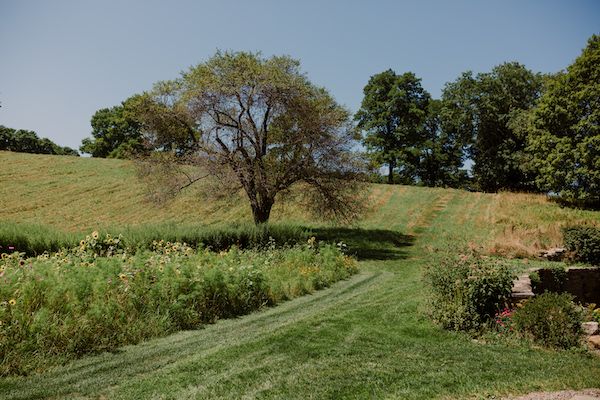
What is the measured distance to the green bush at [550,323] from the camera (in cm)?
816

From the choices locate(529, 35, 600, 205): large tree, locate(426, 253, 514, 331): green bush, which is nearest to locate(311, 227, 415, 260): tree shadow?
locate(426, 253, 514, 331): green bush

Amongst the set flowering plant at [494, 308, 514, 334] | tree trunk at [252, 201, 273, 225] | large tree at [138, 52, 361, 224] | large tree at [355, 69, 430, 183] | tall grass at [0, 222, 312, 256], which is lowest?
flowering plant at [494, 308, 514, 334]

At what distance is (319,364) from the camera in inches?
272

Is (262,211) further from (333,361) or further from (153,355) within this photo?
(333,361)

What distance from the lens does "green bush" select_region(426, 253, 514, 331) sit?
9070mm

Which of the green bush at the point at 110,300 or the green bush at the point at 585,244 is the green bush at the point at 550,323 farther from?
the green bush at the point at 585,244

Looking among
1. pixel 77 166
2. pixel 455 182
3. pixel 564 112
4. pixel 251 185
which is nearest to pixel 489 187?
pixel 455 182

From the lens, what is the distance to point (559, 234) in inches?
768

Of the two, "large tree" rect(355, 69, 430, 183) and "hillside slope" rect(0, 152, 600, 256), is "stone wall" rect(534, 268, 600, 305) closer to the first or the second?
"hillside slope" rect(0, 152, 600, 256)

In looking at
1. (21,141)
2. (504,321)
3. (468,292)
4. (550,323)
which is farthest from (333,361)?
(21,141)

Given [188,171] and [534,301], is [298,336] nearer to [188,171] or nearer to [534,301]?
[534,301]

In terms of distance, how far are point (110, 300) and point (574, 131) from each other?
109ft

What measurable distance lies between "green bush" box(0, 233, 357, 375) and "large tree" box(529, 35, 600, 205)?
2550cm

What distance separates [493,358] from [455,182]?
1806 inches
